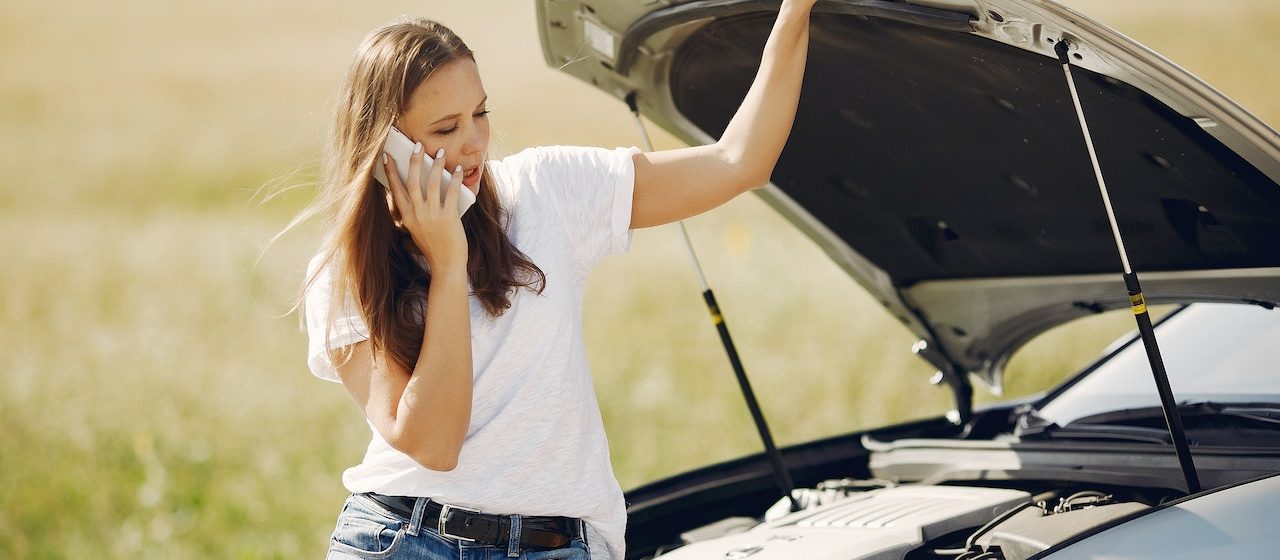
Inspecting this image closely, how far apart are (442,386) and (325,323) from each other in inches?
12.1

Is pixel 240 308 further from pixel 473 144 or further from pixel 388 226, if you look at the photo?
pixel 473 144

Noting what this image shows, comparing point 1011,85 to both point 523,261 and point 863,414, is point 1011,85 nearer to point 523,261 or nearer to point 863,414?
point 523,261

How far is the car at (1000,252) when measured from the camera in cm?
216

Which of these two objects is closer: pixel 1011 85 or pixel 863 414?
pixel 1011 85

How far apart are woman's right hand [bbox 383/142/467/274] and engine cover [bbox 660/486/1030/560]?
2.98ft

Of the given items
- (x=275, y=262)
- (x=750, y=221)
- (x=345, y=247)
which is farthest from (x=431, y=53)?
(x=750, y=221)

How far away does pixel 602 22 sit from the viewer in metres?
2.75

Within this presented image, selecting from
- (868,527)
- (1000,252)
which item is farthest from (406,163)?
(1000,252)

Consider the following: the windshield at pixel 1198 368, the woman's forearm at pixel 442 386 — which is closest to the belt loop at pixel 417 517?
the woman's forearm at pixel 442 386

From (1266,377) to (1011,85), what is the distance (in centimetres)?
112

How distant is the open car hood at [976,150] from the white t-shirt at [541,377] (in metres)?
0.57

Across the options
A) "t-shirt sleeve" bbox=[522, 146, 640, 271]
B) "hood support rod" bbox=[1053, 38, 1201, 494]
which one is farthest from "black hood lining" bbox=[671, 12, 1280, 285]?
"t-shirt sleeve" bbox=[522, 146, 640, 271]

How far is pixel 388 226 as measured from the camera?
2.25 meters

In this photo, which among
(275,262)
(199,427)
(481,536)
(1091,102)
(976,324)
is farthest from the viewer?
(275,262)
